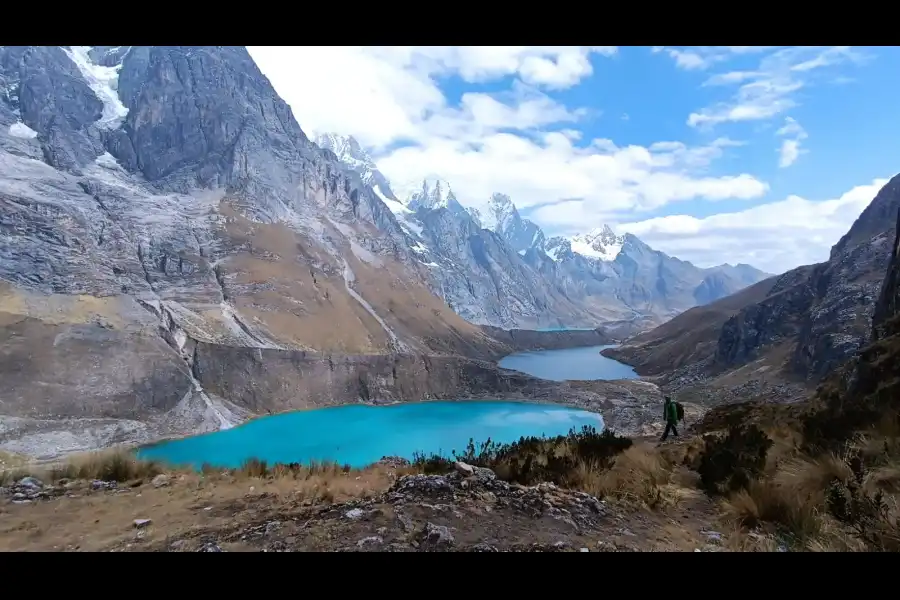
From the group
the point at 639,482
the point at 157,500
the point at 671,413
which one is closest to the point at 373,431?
the point at 671,413

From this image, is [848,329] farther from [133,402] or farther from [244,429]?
[133,402]

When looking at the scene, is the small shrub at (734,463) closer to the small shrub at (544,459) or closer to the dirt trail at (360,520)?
the dirt trail at (360,520)

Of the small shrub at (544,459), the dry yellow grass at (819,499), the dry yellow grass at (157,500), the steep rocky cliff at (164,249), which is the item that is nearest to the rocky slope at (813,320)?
the small shrub at (544,459)

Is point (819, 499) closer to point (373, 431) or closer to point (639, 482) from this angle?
point (639, 482)

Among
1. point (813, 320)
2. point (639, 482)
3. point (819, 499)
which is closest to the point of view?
point (819, 499)

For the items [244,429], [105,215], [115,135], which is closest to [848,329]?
[244,429]

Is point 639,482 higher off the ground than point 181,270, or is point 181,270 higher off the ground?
point 181,270

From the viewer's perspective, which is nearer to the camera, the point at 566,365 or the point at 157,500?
the point at 157,500
